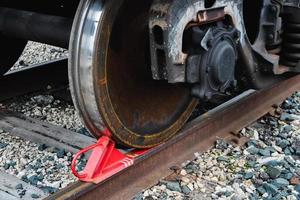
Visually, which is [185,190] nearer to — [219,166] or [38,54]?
[219,166]

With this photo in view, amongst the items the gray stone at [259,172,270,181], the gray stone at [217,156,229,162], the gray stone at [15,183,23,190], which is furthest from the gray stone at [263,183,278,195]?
the gray stone at [15,183,23,190]

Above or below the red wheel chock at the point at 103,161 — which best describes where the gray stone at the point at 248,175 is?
below

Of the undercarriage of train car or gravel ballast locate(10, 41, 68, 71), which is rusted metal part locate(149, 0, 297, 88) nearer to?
the undercarriage of train car

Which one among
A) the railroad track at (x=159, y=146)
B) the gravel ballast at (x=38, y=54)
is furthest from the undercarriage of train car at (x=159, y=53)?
the gravel ballast at (x=38, y=54)

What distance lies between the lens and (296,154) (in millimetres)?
3809

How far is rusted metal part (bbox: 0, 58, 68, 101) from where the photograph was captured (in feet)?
15.1

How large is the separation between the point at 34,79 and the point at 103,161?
217cm

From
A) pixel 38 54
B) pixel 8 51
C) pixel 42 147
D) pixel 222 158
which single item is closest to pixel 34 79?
pixel 8 51

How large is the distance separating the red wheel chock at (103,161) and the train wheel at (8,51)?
2043 millimetres

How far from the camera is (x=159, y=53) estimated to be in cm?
292

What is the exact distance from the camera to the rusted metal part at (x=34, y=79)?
4.61 meters

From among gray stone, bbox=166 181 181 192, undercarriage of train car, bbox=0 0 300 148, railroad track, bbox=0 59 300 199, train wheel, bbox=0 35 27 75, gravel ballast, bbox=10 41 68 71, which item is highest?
undercarriage of train car, bbox=0 0 300 148

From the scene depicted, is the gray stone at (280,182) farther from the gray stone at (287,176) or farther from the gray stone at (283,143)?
the gray stone at (283,143)

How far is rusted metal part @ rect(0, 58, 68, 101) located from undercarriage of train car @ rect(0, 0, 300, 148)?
0.81m
